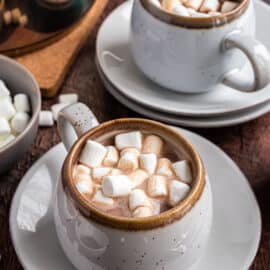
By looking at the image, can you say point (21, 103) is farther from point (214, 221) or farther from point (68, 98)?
point (214, 221)

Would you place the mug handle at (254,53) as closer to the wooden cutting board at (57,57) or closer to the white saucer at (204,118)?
the white saucer at (204,118)

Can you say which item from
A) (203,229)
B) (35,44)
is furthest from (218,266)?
(35,44)

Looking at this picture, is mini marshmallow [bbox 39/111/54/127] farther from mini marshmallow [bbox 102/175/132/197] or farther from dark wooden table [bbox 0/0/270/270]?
mini marshmallow [bbox 102/175/132/197]

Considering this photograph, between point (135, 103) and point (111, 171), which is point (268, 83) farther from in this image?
point (111, 171)

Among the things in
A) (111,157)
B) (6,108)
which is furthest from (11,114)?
(111,157)

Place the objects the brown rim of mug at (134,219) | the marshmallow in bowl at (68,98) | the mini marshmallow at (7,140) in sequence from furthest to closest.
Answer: the marshmallow in bowl at (68,98) → the mini marshmallow at (7,140) → the brown rim of mug at (134,219)

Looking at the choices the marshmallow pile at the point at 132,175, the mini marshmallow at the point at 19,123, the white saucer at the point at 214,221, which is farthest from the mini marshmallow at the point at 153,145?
the mini marshmallow at the point at 19,123

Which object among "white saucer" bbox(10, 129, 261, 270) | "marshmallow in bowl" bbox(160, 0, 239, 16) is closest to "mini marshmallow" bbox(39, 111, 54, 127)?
"white saucer" bbox(10, 129, 261, 270)
